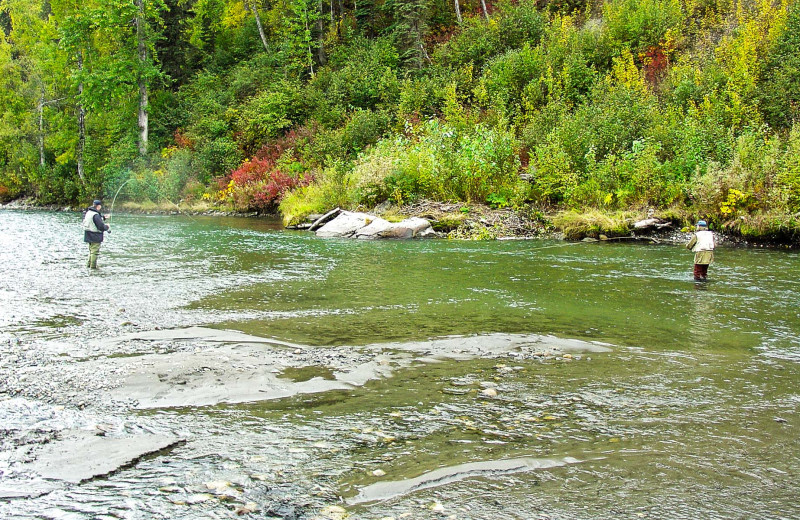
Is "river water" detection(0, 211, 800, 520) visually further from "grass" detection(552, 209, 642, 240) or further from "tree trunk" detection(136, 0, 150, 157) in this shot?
"tree trunk" detection(136, 0, 150, 157)

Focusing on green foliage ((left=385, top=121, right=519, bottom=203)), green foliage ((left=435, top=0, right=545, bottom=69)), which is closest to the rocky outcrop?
green foliage ((left=385, top=121, right=519, bottom=203))

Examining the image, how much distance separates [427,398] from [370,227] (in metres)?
16.5

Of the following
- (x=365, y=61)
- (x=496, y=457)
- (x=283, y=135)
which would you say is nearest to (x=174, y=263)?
(x=496, y=457)

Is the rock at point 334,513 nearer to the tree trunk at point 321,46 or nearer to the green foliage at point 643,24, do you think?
the green foliage at point 643,24

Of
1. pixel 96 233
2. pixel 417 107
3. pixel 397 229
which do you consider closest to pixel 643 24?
pixel 417 107

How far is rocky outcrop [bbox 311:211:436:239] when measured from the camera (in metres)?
21.3

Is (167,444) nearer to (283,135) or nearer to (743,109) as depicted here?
(743,109)

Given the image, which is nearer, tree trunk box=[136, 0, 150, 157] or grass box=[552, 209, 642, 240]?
grass box=[552, 209, 642, 240]

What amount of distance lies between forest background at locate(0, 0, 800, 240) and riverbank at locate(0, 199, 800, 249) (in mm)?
168

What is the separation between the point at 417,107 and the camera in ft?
109

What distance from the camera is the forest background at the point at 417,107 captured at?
21.1 m

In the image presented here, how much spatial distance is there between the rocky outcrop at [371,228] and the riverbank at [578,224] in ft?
2.17

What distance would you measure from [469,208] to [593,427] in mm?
18254

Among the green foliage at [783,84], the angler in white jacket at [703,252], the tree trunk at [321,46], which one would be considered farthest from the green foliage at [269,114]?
the angler in white jacket at [703,252]
